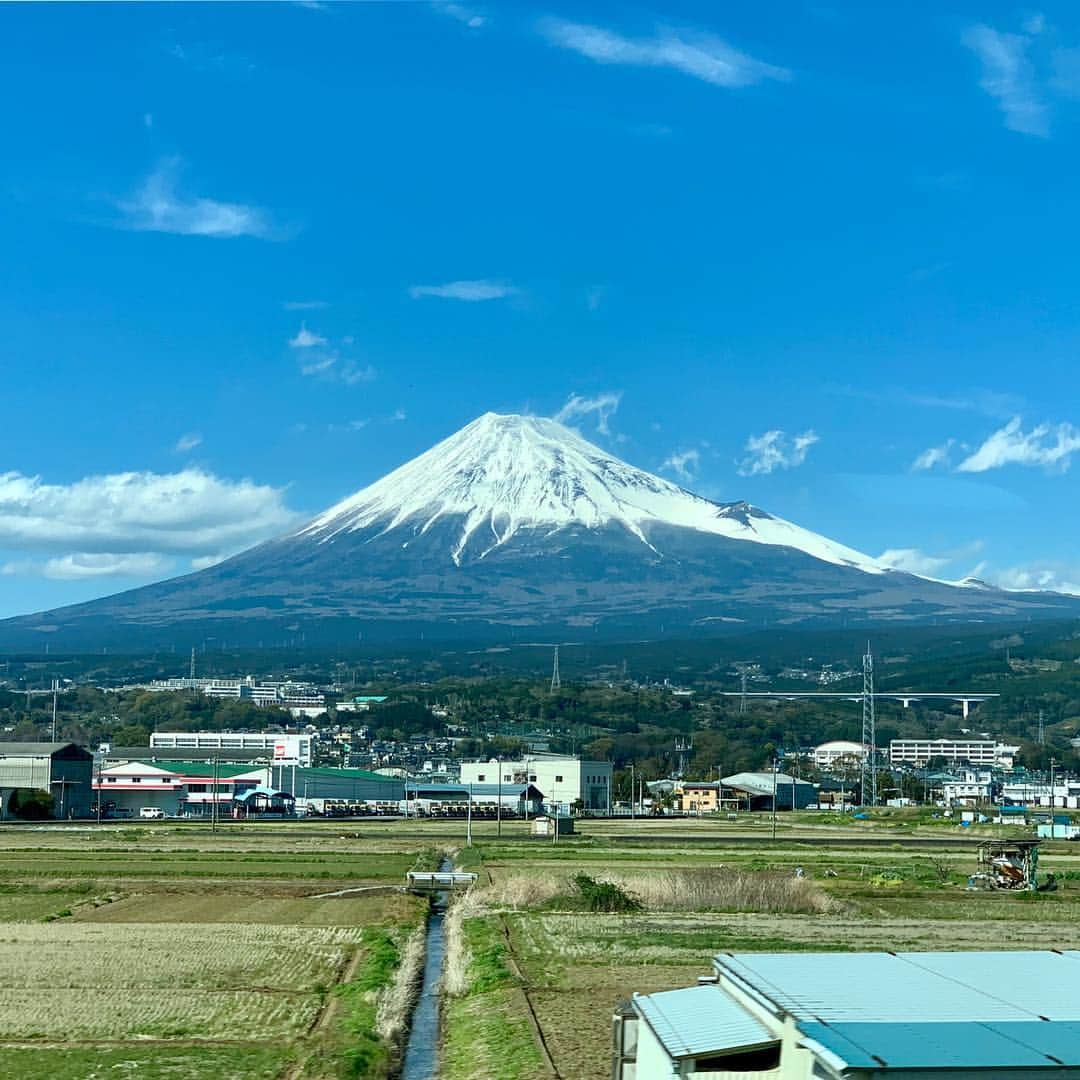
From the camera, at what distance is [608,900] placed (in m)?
26.3

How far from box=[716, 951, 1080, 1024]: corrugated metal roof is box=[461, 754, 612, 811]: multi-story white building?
239 ft

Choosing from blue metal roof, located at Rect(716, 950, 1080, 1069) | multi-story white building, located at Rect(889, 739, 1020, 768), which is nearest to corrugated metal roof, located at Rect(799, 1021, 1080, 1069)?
blue metal roof, located at Rect(716, 950, 1080, 1069)

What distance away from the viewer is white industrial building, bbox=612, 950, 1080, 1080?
949cm

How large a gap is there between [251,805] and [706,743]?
189ft

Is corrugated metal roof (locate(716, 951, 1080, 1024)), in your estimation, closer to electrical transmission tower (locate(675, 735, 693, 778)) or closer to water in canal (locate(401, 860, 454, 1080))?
water in canal (locate(401, 860, 454, 1080))

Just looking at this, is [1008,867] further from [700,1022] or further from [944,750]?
[944,750]

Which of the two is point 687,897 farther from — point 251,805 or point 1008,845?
point 251,805

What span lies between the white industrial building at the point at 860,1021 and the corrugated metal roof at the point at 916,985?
14 mm

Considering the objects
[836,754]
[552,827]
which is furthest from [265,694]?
[552,827]

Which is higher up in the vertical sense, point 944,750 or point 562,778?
point 562,778

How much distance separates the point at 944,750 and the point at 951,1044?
143m

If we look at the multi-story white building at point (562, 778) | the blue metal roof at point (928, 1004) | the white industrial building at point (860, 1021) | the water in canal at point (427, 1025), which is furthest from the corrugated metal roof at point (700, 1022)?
the multi-story white building at point (562, 778)

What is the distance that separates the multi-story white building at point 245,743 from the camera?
110 metres

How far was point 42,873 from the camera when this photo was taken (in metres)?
34.2
